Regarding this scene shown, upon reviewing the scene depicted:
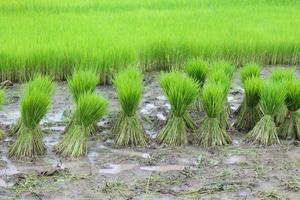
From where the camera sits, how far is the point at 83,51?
16.9 feet

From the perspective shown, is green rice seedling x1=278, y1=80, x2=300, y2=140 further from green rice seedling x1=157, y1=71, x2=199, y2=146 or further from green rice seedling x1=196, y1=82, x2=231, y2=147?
green rice seedling x1=157, y1=71, x2=199, y2=146

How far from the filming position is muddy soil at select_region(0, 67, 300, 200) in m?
3.02

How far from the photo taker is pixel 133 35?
5.96 metres

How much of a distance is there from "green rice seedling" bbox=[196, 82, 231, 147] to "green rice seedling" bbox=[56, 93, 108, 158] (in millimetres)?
708

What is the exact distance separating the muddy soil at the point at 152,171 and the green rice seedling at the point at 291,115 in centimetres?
10

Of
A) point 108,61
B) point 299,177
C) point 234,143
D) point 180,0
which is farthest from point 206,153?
point 180,0

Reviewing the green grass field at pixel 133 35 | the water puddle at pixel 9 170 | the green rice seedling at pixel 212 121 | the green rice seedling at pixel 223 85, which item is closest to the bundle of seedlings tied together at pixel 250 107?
the green rice seedling at pixel 223 85

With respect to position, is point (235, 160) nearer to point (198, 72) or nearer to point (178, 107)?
point (178, 107)

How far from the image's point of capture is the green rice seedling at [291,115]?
387 centimetres

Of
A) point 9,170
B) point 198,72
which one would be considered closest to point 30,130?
point 9,170

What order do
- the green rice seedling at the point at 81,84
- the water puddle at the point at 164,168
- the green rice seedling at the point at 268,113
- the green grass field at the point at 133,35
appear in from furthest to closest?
the green grass field at the point at 133,35, the green rice seedling at the point at 81,84, the green rice seedling at the point at 268,113, the water puddle at the point at 164,168

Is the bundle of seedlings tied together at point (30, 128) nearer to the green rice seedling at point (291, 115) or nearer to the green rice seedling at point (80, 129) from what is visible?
the green rice seedling at point (80, 129)

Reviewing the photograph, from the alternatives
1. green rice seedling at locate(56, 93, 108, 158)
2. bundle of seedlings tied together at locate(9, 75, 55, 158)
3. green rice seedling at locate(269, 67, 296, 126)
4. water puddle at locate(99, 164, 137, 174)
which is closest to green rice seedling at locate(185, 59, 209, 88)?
green rice seedling at locate(269, 67, 296, 126)

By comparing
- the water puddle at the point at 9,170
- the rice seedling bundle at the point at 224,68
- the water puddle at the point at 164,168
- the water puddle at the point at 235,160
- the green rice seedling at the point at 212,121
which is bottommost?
the water puddle at the point at 235,160
